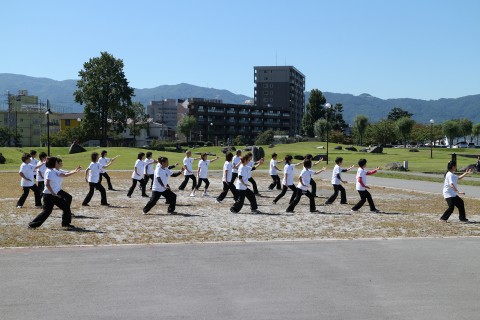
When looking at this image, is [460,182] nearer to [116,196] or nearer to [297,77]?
[116,196]

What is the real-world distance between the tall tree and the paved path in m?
66.2

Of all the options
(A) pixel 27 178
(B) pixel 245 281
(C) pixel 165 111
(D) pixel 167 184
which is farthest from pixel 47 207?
(C) pixel 165 111

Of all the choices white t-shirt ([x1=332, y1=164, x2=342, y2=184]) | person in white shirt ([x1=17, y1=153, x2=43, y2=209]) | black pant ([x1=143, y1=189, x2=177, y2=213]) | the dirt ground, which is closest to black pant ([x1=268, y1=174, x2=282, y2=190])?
the dirt ground

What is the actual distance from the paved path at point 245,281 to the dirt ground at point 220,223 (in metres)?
1.09

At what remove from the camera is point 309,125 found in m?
115

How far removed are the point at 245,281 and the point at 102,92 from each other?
230 feet

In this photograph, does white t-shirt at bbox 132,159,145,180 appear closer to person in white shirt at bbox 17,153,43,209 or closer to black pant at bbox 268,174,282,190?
person in white shirt at bbox 17,153,43,209

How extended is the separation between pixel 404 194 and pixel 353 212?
7.28 m

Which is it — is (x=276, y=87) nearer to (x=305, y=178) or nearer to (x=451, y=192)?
(x=305, y=178)

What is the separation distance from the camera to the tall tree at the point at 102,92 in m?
73.7

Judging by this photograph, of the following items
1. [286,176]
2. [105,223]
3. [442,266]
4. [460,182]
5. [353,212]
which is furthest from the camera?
[460,182]

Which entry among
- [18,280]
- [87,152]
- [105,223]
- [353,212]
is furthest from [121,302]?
[87,152]

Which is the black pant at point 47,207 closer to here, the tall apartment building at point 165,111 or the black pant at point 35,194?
the black pant at point 35,194

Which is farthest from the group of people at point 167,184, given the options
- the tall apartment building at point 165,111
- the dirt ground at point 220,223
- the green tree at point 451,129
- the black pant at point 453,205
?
the tall apartment building at point 165,111
